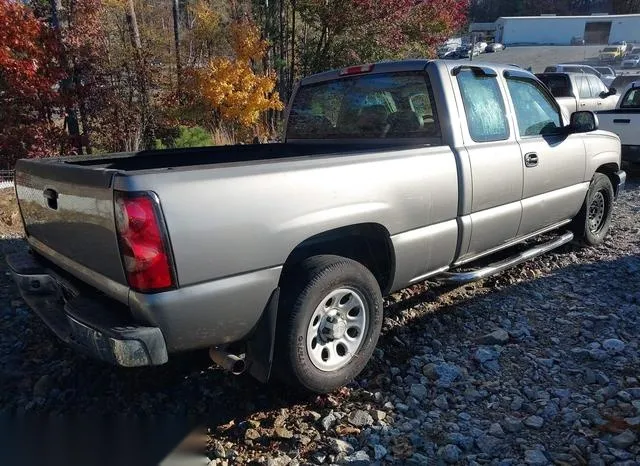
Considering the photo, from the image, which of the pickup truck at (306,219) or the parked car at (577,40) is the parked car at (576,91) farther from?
the parked car at (577,40)

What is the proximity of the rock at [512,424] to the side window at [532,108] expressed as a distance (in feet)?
8.16

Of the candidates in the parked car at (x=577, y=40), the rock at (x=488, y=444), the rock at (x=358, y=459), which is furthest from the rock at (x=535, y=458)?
the parked car at (x=577, y=40)

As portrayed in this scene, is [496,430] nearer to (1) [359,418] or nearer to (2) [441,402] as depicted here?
(2) [441,402]

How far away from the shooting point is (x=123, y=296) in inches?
95.2

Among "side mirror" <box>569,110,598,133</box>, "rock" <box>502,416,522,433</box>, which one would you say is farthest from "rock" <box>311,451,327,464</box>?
"side mirror" <box>569,110,598,133</box>

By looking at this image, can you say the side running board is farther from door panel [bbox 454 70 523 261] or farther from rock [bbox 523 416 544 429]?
rock [bbox 523 416 544 429]

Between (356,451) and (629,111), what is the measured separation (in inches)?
383

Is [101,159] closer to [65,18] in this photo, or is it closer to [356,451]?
[356,451]

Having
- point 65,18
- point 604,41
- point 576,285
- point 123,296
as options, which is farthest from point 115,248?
point 604,41

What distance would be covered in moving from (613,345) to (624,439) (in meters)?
1.13

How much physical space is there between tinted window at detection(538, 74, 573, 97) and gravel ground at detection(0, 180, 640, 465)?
10.3 meters

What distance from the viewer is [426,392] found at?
3154 mm

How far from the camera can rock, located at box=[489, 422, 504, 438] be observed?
9.05ft

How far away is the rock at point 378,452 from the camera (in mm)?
2602
